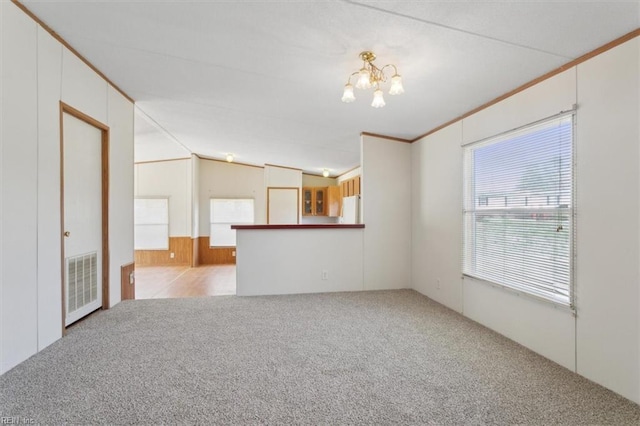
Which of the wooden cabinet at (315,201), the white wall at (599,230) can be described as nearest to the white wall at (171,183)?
the wooden cabinet at (315,201)

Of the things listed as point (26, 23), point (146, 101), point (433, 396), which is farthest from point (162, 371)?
point (146, 101)

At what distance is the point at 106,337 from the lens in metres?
2.66

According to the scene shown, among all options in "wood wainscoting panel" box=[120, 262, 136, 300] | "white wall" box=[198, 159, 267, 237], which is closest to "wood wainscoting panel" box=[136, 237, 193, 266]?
"white wall" box=[198, 159, 267, 237]

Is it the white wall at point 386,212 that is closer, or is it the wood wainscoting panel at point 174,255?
the white wall at point 386,212

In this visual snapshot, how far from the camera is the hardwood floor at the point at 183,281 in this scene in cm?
455

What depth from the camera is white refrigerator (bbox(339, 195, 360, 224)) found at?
563 cm

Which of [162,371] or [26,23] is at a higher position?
[26,23]

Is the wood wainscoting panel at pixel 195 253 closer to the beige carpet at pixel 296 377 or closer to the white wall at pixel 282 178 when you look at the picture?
the white wall at pixel 282 178

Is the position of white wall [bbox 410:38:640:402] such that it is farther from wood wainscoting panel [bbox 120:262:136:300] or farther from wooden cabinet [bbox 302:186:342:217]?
wooden cabinet [bbox 302:186:342:217]

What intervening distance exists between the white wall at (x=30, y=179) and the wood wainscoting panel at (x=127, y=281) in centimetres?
116

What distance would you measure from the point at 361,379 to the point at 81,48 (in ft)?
12.2

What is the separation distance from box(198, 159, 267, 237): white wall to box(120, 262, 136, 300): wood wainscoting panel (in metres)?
3.86

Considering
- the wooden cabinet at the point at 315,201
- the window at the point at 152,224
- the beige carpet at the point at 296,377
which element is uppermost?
the wooden cabinet at the point at 315,201

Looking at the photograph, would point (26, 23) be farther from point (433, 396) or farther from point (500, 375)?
point (500, 375)
